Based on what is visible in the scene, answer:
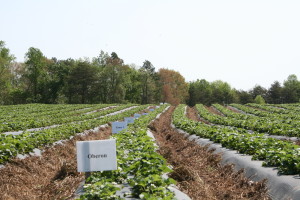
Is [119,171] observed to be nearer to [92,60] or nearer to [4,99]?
[4,99]

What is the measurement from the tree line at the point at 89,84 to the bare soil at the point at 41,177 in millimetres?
60562

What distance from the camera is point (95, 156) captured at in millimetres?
5957

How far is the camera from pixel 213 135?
13.0 m

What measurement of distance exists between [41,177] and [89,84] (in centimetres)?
6634

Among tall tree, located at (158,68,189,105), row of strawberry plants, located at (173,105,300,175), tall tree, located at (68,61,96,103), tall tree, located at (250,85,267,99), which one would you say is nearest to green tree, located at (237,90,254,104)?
tall tree, located at (250,85,267,99)

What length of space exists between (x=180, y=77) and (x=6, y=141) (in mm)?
86009

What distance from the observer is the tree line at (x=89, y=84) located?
71.9 meters

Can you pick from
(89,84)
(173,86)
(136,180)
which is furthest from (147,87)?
(136,180)

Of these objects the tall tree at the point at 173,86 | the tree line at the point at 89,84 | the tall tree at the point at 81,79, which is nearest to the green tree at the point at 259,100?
the tree line at the point at 89,84

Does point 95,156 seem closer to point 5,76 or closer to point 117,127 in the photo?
point 117,127

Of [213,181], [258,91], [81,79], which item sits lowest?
[213,181]

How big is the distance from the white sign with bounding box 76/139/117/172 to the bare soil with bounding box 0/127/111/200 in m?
0.60

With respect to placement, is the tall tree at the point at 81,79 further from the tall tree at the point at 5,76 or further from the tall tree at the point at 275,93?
the tall tree at the point at 275,93

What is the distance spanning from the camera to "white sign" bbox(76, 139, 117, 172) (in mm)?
5918
